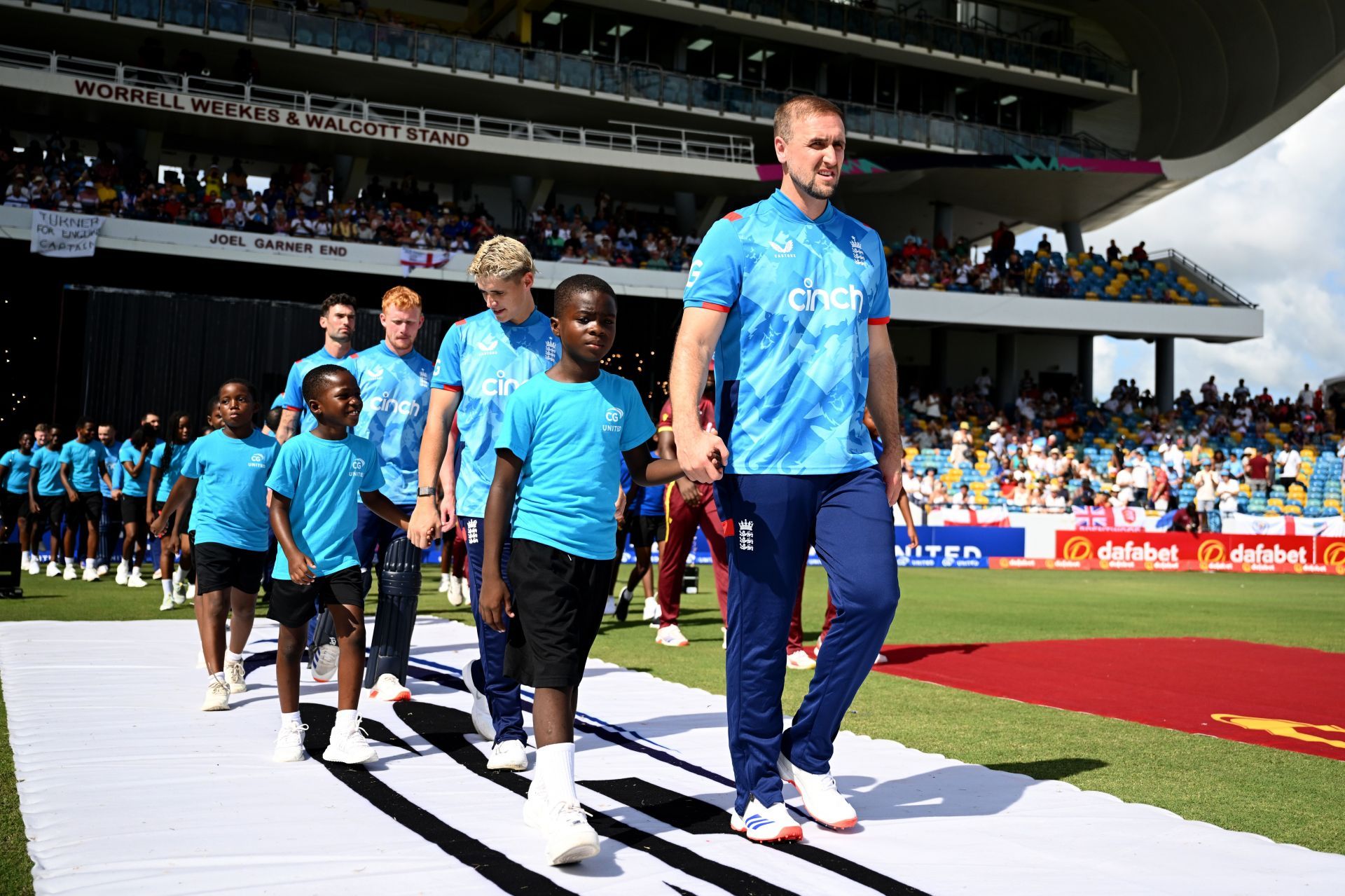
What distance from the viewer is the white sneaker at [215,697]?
607cm

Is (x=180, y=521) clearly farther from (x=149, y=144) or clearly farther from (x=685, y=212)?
(x=685, y=212)

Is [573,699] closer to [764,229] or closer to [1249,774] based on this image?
[764,229]

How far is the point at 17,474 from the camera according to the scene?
52.4 ft

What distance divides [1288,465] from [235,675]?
28487mm

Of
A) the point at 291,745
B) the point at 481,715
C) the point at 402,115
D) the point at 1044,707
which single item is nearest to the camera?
the point at 291,745

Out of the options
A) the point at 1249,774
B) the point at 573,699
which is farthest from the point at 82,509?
the point at 1249,774

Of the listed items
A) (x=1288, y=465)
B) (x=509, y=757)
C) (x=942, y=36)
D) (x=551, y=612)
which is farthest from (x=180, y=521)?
(x=942, y=36)

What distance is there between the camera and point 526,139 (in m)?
31.5

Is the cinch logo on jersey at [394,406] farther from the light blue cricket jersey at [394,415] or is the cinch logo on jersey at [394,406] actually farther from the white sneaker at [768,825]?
the white sneaker at [768,825]

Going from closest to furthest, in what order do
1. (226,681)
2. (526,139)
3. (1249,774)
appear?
(1249,774) → (226,681) → (526,139)

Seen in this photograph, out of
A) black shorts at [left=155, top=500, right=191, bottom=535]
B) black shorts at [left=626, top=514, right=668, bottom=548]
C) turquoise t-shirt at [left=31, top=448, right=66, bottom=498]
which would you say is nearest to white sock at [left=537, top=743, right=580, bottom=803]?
black shorts at [left=155, top=500, right=191, bottom=535]

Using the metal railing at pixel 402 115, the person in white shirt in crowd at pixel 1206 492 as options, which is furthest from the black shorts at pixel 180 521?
the person in white shirt in crowd at pixel 1206 492

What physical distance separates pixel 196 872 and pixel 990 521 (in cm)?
2236

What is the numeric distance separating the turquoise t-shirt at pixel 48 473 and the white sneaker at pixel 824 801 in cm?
1412
